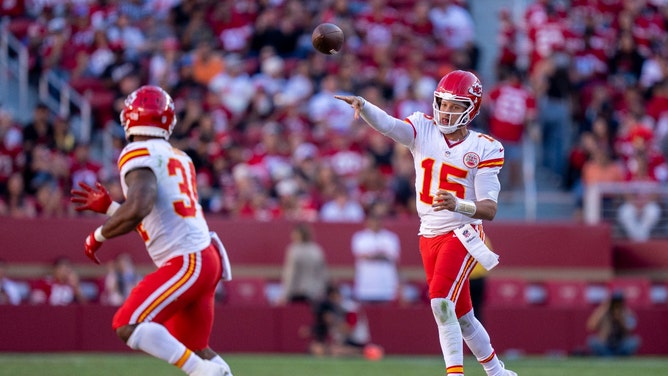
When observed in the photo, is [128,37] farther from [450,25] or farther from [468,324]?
[468,324]

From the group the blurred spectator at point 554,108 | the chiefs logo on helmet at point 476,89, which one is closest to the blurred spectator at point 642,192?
the blurred spectator at point 554,108

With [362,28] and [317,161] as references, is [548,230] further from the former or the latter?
[362,28]

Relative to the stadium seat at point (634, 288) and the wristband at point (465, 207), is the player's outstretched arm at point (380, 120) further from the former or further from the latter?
the stadium seat at point (634, 288)

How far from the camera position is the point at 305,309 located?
52.5ft

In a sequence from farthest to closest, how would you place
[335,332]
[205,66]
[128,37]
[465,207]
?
[128,37]
[205,66]
[335,332]
[465,207]

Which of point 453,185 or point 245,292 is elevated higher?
point 453,185

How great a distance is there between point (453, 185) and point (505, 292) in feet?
28.0

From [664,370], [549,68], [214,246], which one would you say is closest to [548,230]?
[549,68]

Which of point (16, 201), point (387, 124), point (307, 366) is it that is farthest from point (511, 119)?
point (387, 124)

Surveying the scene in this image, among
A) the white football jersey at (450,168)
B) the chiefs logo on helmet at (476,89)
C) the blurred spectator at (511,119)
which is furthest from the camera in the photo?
the blurred spectator at (511,119)

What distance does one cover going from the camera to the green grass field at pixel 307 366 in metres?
12.1

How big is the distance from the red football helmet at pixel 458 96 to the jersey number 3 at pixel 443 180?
0.94 feet

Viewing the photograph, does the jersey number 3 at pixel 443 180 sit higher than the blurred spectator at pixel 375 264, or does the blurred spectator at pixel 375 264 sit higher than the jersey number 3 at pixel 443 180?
the jersey number 3 at pixel 443 180

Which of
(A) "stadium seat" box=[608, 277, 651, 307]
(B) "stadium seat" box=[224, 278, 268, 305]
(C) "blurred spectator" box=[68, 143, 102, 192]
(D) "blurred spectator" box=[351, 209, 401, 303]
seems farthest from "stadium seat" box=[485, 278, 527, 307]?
(C) "blurred spectator" box=[68, 143, 102, 192]
